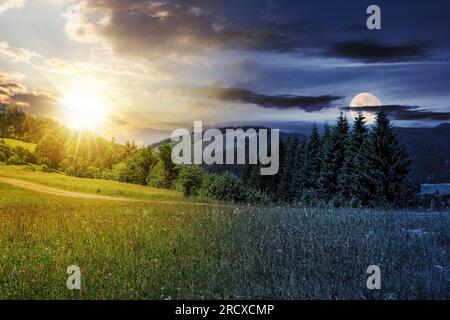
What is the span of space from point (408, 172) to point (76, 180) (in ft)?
108

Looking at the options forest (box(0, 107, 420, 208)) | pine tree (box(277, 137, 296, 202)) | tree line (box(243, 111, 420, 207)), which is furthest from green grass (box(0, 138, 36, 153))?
pine tree (box(277, 137, 296, 202))

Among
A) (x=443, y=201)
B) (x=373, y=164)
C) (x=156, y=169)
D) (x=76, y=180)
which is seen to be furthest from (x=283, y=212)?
(x=373, y=164)

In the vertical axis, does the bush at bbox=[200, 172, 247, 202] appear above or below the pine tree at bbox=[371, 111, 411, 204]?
below

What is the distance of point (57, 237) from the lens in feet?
34.9

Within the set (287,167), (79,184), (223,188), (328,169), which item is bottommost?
(223,188)

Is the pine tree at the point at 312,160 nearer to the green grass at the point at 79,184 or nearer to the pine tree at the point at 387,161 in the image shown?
the pine tree at the point at 387,161

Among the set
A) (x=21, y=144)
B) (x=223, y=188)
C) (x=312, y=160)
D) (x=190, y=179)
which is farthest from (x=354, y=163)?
(x=21, y=144)

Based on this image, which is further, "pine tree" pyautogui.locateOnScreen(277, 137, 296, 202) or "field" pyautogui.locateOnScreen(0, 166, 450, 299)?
"pine tree" pyautogui.locateOnScreen(277, 137, 296, 202)

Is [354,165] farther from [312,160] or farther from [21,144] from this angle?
[21,144]

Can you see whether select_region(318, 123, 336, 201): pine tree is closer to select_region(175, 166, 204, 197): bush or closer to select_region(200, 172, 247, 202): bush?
select_region(200, 172, 247, 202): bush

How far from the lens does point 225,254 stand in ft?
29.2

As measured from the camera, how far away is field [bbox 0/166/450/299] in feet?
23.7

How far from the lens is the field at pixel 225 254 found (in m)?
7.21

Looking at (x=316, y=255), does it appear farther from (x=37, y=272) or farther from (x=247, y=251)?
(x=37, y=272)
